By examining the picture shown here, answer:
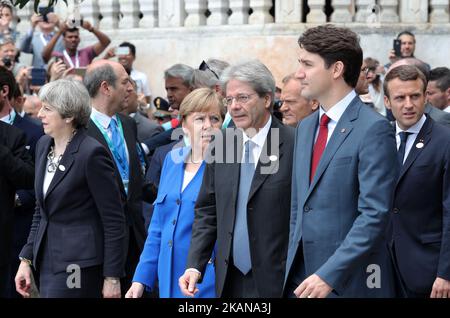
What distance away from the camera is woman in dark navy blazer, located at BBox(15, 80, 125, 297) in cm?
731

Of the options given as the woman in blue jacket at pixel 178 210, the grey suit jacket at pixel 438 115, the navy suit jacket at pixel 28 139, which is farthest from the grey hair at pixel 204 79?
the grey suit jacket at pixel 438 115

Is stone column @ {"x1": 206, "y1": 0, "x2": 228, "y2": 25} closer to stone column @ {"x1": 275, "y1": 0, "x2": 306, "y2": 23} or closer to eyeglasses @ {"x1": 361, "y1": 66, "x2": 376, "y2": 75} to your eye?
stone column @ {"x1": 275, "y1": 0, "x2": 306, "y2": 23}

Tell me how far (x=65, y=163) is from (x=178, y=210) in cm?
81

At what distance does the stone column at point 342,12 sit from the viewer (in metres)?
14.6

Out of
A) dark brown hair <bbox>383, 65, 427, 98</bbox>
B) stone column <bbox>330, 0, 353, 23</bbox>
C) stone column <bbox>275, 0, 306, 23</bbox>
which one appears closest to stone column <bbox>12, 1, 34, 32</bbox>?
stone column <bbox>275, 0, 306, 23</bbox>

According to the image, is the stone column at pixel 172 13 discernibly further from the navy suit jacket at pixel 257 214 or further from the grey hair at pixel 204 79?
the navy suit jacket at pixel 257 214

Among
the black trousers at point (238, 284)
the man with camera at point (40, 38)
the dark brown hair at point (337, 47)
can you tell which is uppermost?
the dark brown hair at point (337, 47)

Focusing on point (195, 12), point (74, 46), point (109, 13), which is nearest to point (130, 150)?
point (74, 46)

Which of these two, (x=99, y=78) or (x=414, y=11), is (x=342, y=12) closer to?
(x=414, y=11)

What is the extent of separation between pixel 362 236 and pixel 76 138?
2571 mm

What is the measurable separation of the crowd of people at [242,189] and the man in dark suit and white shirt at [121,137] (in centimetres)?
1

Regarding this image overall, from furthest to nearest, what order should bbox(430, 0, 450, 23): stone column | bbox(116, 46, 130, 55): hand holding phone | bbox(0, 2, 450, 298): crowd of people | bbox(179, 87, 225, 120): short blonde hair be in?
bbox(116, 46, 130, 55): hand holding phone, bbox(430, 0, 450, 23): stone column, bbox(179, 87, 225, 120): short blonde hair, bbox(0, 2, 450, 298): crowd of people

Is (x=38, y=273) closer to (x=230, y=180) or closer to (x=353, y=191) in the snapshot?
(x=230, y=180)

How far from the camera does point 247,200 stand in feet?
21.9
